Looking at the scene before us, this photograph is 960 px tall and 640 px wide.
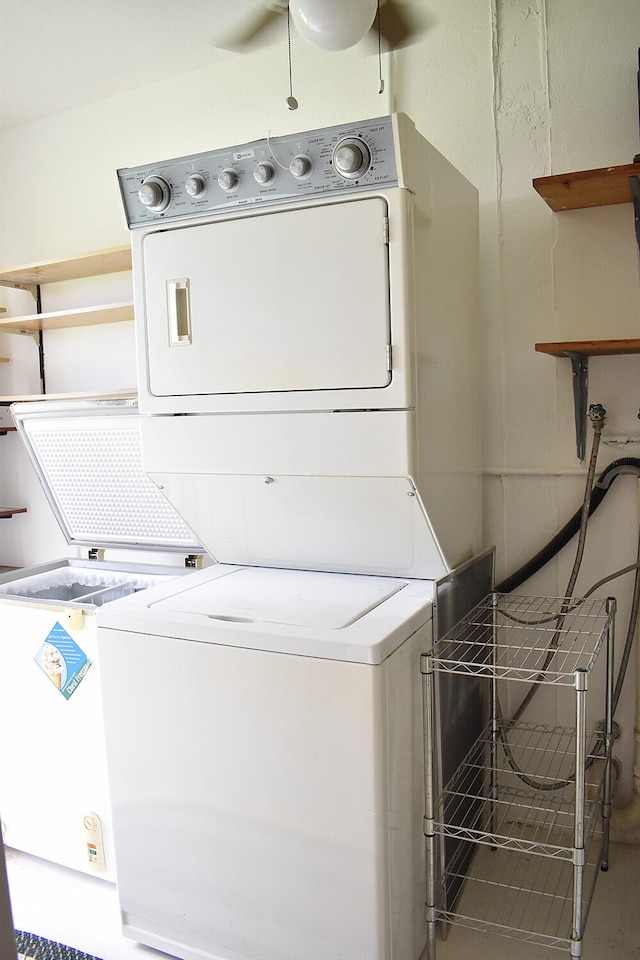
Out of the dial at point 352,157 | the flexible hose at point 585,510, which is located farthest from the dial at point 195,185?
the flexible hose at point 585,510

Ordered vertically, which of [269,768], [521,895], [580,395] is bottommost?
[521,895]

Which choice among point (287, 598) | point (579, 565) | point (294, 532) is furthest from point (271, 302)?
point (579, 565)

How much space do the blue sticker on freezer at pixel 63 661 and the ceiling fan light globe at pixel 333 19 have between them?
1.83m

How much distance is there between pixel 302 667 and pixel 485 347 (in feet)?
4.21

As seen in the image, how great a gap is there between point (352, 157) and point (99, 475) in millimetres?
1534

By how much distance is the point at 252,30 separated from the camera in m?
2.50

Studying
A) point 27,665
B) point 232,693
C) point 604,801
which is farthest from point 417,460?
point 27,665

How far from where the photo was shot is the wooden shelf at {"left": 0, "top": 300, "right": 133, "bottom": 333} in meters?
2.79

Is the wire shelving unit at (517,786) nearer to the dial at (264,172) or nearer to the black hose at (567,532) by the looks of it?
the black hose at (567,532)

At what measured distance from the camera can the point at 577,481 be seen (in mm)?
2301

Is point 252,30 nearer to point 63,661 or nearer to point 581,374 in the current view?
point 581,374

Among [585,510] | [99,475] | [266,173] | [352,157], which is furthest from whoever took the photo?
[99,475]

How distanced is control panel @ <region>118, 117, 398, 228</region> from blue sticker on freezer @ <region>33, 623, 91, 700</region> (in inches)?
48.1

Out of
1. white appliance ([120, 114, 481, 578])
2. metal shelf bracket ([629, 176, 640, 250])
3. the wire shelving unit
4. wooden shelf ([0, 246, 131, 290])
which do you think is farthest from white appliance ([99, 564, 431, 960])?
wooden shelf ([0, 246, 131, 290])
